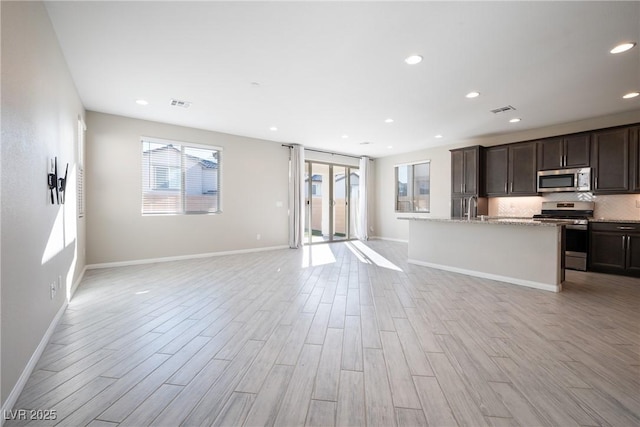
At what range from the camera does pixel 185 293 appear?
3613 millimetres

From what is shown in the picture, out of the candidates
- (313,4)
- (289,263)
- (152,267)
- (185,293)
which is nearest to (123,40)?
(313,4)

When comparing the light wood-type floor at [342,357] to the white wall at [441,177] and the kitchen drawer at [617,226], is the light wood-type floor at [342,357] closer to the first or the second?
the kitchen drawer at [617,226]

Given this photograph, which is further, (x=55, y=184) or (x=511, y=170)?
(x=511, y=170)

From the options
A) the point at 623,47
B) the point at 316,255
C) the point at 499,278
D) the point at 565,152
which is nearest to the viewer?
the point at 623,47

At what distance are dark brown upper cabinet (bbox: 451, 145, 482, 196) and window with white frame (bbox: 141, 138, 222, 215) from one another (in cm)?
561

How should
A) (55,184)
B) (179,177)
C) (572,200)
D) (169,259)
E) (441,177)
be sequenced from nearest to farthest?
→ (55,184) → (572,200) → (169,259) → (179,177) → (441,177)

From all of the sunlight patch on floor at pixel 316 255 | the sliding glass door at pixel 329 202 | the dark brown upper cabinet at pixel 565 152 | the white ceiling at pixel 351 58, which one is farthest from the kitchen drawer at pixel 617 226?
the sliding glass door at pixel 329 202

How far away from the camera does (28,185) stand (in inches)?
76.7

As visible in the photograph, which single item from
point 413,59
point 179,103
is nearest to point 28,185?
point 179,103

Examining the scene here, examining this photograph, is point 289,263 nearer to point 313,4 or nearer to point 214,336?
point 214,336

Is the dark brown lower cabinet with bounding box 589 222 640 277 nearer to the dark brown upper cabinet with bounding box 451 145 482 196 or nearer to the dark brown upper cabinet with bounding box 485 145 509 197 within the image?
the dark brown upper cabinet with bounding box 485 145 509 197

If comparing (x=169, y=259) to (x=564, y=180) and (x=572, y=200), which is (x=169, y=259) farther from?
(x=572, y=200)

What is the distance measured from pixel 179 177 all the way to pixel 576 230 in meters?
7.70

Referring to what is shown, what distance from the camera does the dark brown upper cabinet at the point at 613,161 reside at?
462cm
